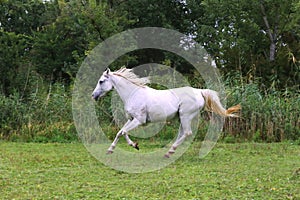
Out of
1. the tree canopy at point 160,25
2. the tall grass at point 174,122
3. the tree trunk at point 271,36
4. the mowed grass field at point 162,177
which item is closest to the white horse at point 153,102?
the mowed grass field at point 162,177

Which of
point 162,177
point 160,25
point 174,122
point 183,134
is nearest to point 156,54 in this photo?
point 160,25

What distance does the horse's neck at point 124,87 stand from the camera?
836 centimetres

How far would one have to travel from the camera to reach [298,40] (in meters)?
16.9

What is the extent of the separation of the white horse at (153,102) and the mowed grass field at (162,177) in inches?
28.8

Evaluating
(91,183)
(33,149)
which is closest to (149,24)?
(33,149)

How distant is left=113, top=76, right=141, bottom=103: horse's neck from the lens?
27.4ft

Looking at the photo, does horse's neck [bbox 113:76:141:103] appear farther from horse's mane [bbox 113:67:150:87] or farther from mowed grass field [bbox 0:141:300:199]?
mowed grass field [bbox 0:141:300:199]

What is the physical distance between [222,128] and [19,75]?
6847 millimetres

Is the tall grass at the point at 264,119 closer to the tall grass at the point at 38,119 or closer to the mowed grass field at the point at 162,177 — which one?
the mowed grass field at the point at 162,177

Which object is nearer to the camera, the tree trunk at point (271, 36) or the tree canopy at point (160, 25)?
the tree canopy at point (160, 25)

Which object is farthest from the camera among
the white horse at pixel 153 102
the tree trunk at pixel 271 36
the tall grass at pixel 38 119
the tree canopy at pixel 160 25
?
the tree trunk at pixel 271 36

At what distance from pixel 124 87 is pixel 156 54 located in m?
10.8

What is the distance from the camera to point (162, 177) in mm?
6594

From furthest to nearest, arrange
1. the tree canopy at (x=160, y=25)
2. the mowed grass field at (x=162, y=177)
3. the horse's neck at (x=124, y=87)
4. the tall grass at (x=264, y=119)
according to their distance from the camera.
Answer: the tree canopy at (x=160, y=25), the tall grass at (x=264, y=119), the horse's neck at (x=124, y=87), the mowed grass field at (x=162, y=177)
